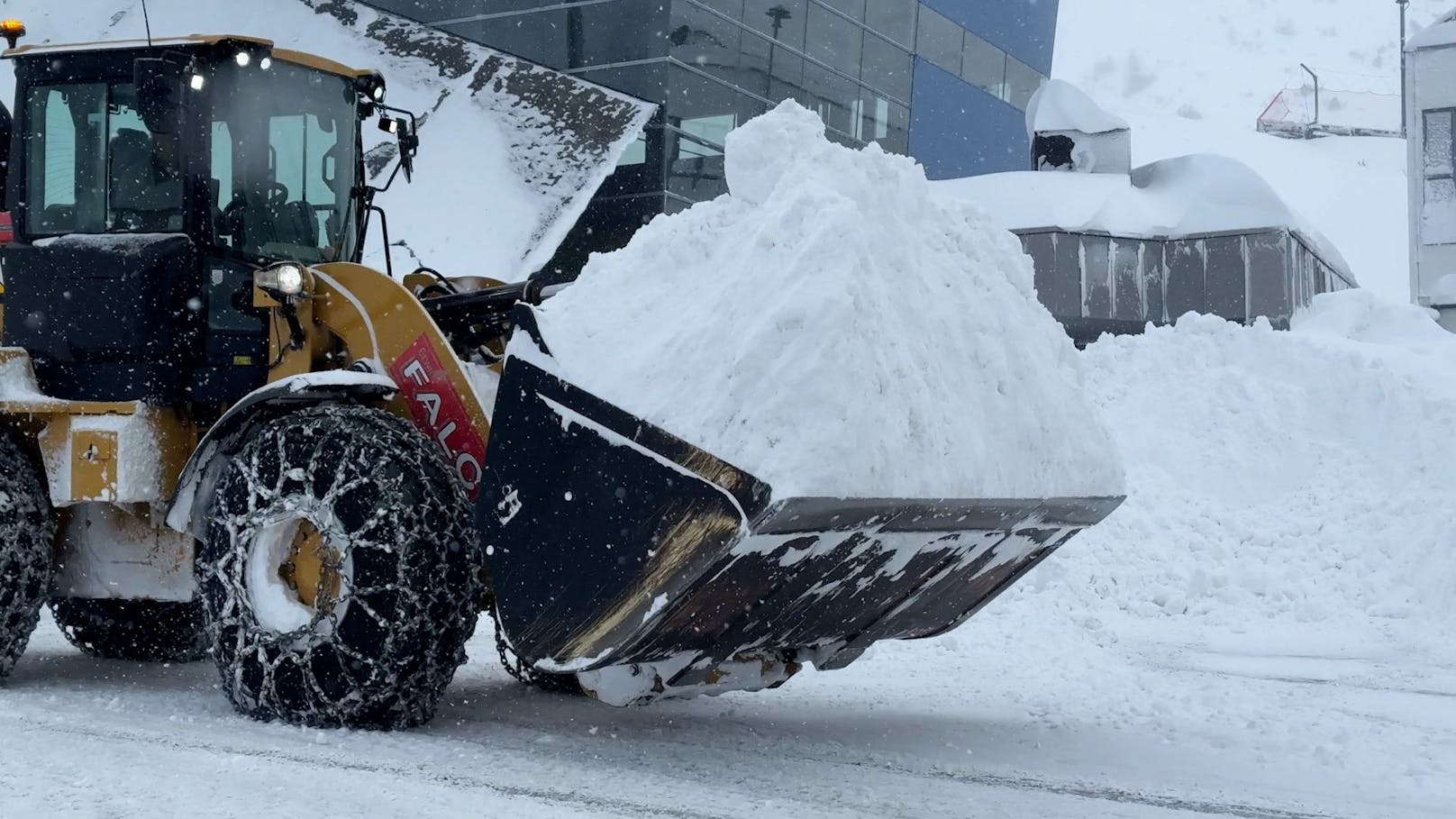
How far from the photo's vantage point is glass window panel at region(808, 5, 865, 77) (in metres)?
21.1

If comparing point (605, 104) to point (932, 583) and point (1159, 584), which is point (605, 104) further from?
point (932, 583)

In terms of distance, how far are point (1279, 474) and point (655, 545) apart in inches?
361

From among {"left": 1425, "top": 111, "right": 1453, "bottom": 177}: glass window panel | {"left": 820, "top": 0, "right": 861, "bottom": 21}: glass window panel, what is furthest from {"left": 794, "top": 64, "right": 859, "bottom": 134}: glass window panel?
{"left": 1425, "top": 111, "right": 1453, "bottom": 177}: glass window panel

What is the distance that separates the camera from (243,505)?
4.99 m

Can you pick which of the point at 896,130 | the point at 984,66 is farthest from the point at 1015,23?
the point at 896,130

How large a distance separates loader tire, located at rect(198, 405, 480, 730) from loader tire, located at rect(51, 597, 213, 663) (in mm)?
2197

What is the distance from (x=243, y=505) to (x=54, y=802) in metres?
1.26

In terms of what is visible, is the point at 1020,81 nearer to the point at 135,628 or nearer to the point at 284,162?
the point at 135,628

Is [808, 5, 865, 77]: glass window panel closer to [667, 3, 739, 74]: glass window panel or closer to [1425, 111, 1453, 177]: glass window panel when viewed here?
[667, 3, 739, 74]: glass window panel

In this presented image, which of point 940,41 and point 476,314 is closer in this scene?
point 476,314

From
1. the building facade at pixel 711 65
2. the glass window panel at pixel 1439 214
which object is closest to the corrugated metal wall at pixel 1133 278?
the building facade at pixel 711 65

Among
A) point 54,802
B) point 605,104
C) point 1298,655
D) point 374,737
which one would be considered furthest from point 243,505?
point 605,104

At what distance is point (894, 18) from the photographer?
2345cm

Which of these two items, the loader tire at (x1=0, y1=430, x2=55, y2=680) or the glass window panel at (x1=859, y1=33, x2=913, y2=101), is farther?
the glass window panel at (x1=859, y1=33, x2=913, y2=101)
